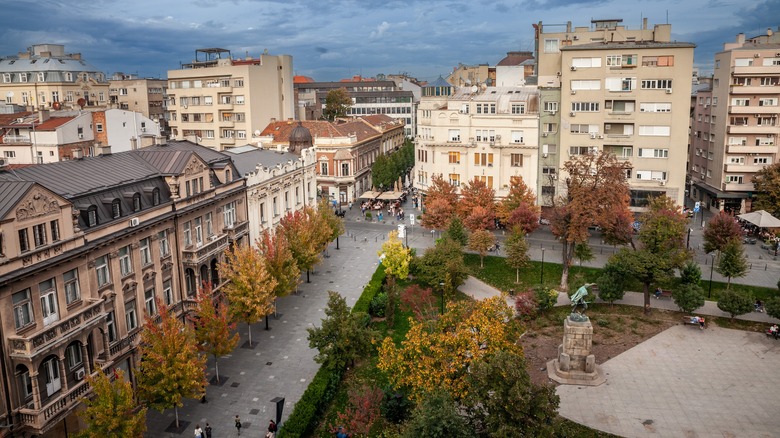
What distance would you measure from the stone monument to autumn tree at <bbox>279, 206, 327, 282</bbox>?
67.1 ft

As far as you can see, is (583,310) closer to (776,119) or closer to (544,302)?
(544,302)

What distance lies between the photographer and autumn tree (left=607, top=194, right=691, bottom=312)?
42188 mm

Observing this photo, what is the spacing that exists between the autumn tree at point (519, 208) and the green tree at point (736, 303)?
18470mm

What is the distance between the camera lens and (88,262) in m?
28.2

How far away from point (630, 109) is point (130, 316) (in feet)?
174

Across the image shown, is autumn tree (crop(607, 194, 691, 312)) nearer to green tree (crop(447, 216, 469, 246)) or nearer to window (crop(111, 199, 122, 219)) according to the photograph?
green tree (crop(447, 216, 469, 246))

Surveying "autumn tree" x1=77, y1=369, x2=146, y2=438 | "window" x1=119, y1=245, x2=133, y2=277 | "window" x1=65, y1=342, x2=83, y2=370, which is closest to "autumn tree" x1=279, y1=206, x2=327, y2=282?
"window" x1=119, y1=245, x2=133, y2=277

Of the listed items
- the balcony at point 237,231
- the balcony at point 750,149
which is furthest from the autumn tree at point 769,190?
the balcony at point 237,231

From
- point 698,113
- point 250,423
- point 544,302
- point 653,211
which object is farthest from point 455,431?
point 698,113

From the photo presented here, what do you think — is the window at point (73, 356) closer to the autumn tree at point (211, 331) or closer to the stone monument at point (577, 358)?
the autumn tree at point (211, 331)

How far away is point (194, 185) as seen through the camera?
3825 centimetres

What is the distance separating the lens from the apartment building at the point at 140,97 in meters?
104

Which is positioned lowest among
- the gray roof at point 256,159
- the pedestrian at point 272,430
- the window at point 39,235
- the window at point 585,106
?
the pedestrian at point 272,430

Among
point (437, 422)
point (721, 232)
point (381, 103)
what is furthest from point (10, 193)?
point (381, 103)
